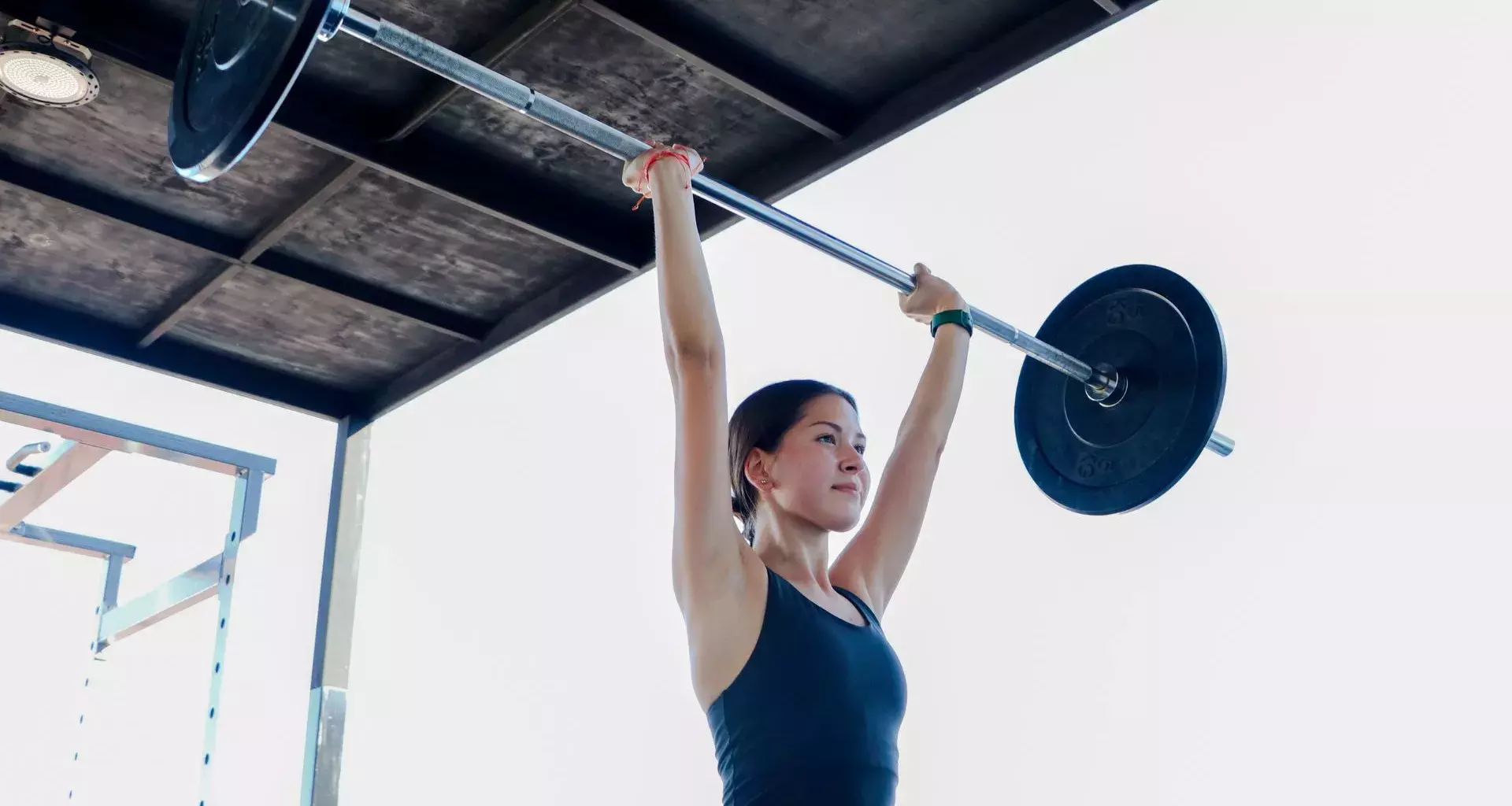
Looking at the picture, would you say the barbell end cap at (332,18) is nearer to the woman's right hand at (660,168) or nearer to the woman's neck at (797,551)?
the woman's right hand at (660,168)

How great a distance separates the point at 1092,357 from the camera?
2744mm

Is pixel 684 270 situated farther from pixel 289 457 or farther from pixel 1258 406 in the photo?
pixel 289 457

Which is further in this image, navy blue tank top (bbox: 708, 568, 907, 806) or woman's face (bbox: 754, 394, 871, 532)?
woman's face (bbox: 754, 394, 871, 532)

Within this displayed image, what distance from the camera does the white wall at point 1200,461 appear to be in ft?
10.3

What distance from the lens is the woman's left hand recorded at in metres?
2.44

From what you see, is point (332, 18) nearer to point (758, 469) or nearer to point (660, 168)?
point (660, 168)

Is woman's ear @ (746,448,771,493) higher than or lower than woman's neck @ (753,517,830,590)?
higher

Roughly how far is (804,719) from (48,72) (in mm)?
3581

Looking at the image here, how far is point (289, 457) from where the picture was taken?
6547 millimetres

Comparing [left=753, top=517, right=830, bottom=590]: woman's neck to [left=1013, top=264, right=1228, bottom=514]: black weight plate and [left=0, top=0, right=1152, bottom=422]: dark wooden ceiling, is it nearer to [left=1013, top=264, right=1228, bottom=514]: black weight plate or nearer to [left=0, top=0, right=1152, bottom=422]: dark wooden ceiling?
[left=1013, top=264, right=1228, bottom=514]: black weight plate

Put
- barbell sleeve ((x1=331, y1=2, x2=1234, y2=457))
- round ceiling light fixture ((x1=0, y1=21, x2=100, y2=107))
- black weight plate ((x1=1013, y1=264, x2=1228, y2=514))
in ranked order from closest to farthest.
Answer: barbell sleeve ((x1=331, y1=2, x2=1234, y2=457)) < black weight plate ((x1=1013, y1=264, x2=1228, y2=514)) < round ceiling light fixture ((x1=0, y1=21, x2=100, y2=107))

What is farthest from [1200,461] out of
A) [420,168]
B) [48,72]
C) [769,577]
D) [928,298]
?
[48,72]

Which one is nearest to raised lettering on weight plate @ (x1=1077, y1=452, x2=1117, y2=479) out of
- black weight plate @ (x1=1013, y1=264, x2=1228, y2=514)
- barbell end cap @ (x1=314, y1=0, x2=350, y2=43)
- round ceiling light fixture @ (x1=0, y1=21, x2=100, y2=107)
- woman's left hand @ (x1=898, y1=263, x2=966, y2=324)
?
black weight plate @ (x1=1013, y1=264, x2=1228, y2=514)

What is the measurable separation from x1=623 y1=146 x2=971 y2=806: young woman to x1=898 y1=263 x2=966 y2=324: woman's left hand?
1.58 feet
